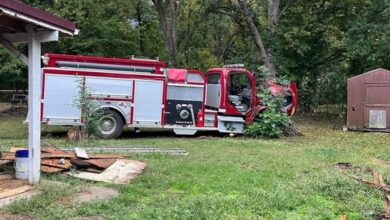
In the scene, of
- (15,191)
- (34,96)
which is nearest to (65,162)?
(34,96)

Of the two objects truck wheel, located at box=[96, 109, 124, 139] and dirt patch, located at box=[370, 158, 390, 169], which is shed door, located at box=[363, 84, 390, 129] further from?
truck wheel, located at box=[96, 109, 124, 139]

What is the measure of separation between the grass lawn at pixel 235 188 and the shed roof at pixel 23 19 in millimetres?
2404

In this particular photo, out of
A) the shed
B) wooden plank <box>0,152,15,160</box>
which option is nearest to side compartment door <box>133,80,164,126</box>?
wooden plank <box>0,152,15,160</box>

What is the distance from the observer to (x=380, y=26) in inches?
782

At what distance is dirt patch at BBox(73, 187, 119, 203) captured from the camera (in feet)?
22.8

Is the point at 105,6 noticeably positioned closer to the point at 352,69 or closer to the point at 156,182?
the point at 352,69

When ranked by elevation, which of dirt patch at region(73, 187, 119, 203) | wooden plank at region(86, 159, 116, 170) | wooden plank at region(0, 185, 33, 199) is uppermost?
wooden plank at region(86, 159, 116, 170)

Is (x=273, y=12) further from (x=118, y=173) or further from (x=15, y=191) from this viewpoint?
(x=15, y=191)

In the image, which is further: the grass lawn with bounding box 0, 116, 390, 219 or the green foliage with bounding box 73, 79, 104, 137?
the green foliage with bounding box 73, 79, 104, 137

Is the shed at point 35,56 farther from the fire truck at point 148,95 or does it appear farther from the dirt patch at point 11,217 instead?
the fire truck at point 148,95

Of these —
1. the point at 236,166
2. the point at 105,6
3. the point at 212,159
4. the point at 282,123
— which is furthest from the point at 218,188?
the point at 105,6

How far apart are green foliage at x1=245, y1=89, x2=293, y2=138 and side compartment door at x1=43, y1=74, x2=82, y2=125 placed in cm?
524

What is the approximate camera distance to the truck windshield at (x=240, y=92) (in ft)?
51.9

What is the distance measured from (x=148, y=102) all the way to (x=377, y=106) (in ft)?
26.9
